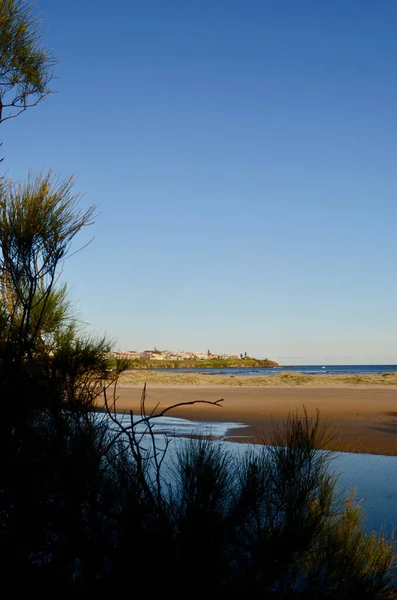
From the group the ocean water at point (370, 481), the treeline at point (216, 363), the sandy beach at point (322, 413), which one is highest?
the treeline at point (216, 363)

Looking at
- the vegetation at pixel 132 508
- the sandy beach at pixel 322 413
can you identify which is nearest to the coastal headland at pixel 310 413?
the sandy beach at pixel 322 413

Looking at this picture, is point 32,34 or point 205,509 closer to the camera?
point 205,509

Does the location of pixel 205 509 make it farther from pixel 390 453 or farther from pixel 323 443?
pixel 390 453

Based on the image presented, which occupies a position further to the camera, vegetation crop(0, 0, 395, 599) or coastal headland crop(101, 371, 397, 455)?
coastal headland crop(101, 371, 397, 455)

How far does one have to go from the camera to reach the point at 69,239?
11.5 ft

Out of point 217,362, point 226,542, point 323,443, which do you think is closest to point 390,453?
point 323,443

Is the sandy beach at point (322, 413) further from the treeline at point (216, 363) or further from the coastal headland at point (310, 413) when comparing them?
the treeline at point (216, 363)

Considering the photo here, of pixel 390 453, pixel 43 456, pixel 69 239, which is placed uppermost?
pixel 69 239

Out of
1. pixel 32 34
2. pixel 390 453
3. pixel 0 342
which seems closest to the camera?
pixel 0 342

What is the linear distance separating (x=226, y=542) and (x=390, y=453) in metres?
8.38

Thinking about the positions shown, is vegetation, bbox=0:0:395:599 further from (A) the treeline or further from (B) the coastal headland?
(A) the treeline

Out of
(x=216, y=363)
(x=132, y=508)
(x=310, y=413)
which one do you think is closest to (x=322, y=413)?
(x=310, y=413)

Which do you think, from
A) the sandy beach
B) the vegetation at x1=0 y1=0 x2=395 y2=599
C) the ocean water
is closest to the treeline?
the sandy beach

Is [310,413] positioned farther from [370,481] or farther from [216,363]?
[216,363]
